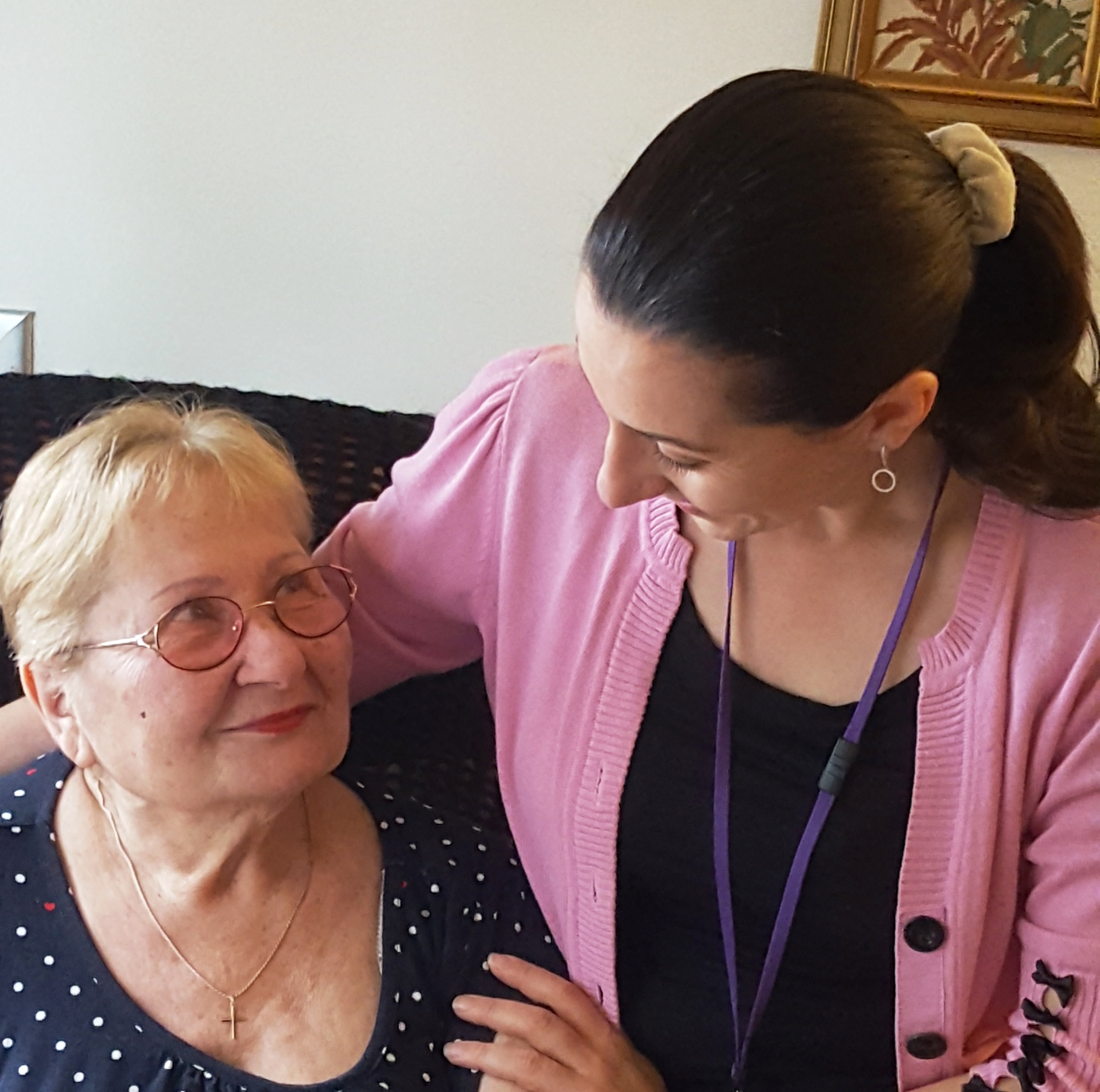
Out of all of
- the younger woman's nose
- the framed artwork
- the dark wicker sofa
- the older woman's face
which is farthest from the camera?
the framed artwork

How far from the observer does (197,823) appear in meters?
1.14

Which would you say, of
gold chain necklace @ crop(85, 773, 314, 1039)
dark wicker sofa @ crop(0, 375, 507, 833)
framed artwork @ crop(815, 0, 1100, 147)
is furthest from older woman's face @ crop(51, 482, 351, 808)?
framed artwork @ crop(815, 0, 1100, 147)

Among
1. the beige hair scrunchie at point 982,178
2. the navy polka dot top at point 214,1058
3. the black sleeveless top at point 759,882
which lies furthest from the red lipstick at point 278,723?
the beige hair scrunchie at point 982,178

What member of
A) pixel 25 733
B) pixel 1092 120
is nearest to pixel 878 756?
pixel 25 733

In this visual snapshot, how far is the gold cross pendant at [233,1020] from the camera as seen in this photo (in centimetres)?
112

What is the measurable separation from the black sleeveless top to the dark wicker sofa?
279 millimetres

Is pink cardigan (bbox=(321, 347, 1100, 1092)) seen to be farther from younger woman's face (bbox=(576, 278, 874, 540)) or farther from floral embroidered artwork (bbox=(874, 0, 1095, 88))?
floral embroidered artwork (bbox=(874, 0, 1095, 88))

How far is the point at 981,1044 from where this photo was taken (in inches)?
46.7

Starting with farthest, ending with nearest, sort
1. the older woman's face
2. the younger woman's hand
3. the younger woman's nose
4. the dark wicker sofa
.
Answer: the dark wicker sofa → the younger woman's hand → the older woman's face → the younger woman's nose

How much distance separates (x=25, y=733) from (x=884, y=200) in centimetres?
101

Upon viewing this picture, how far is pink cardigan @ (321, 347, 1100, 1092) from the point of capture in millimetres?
1034

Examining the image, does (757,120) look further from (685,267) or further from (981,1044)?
(981,1044)

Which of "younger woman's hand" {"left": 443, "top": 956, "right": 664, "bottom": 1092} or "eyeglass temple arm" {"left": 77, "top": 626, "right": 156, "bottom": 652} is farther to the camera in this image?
"younger woman's hand" {"left": 443, "top": 956, "right": 664, "bottom": 1092}

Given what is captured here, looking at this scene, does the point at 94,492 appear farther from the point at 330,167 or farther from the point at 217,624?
the point at 330,167
